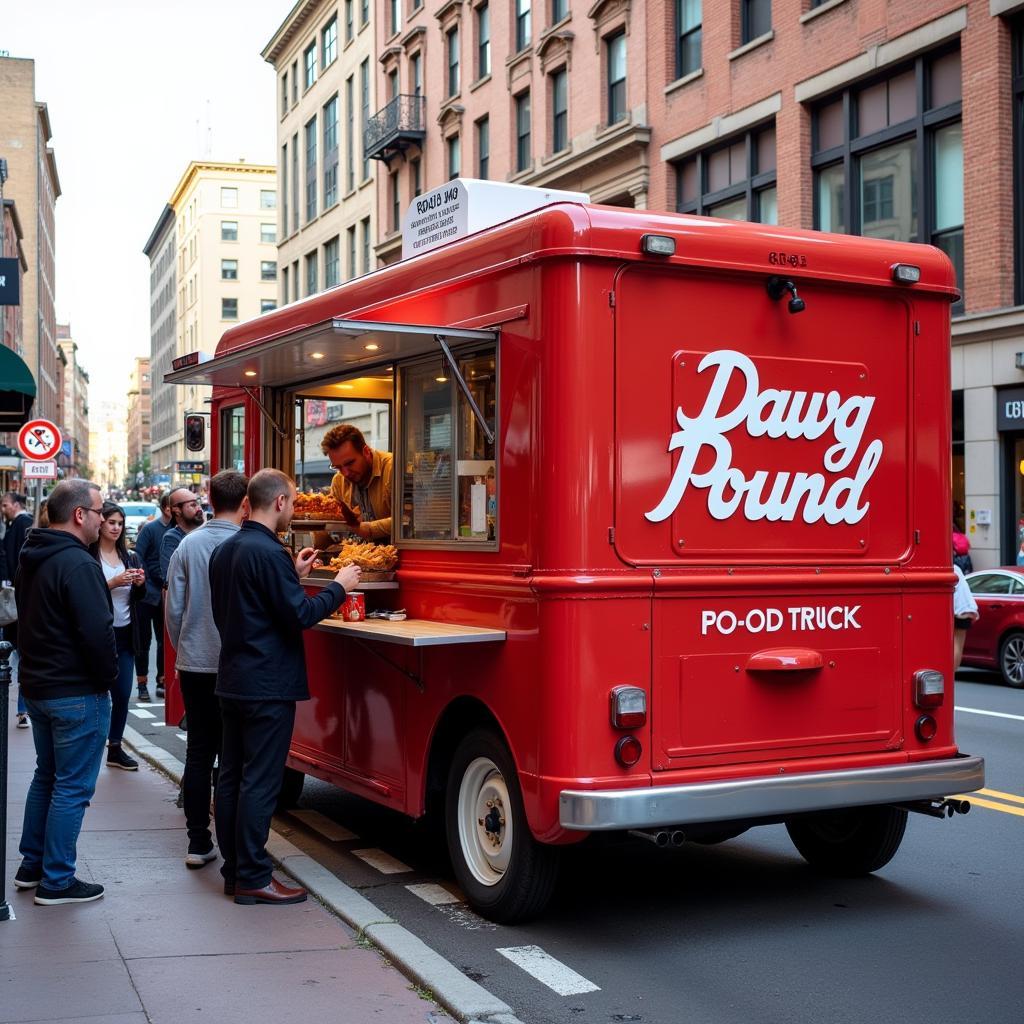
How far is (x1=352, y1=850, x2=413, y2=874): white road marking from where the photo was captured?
280 inches

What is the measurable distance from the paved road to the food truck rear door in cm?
79

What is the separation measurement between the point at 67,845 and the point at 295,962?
1519 millimetres

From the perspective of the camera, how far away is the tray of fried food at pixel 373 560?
7164mm

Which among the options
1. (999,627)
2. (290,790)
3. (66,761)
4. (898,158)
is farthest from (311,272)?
(66,761)

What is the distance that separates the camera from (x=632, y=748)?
222 inches

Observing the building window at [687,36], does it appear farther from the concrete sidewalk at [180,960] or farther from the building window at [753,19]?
the concrete sidewalk at [180,960]

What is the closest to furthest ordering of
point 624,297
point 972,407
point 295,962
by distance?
point 295,962, point 624,297, point 972,407

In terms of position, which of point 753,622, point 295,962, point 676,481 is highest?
point 676,481

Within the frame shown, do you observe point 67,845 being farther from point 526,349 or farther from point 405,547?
point 526,349

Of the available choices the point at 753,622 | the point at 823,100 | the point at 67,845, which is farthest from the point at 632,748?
the point at 823,100

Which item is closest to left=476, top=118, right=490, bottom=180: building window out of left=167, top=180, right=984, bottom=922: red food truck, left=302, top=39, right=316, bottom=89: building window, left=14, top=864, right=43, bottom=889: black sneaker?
left=302, top=39, right=316, bottom=89: building window

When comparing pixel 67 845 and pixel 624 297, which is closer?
pixel 624 297

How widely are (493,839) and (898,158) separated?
20597 mm

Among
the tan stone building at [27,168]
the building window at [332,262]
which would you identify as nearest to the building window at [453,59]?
the building window at [332,262]
